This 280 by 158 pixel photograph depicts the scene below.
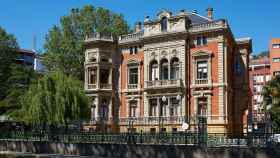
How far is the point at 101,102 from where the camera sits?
2100 inches

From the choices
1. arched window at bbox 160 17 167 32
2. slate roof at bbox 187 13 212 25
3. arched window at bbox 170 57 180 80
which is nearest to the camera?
arched window at bbox 170 57 180 80

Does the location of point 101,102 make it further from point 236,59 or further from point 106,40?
point 236,59

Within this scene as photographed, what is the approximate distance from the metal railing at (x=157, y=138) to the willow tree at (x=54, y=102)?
2.43 m

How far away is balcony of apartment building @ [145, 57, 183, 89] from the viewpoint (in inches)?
1917

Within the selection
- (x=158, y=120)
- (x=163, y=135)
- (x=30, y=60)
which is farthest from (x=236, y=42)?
(x=30, y=60)

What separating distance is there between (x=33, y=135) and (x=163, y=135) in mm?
12309

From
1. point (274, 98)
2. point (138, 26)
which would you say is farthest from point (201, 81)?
point (138, 26)

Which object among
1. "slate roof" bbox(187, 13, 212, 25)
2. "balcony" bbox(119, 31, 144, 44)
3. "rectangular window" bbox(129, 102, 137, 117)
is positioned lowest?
"rectangular window" bbox(129, 102, 137, 117)

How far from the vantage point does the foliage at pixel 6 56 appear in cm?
6229

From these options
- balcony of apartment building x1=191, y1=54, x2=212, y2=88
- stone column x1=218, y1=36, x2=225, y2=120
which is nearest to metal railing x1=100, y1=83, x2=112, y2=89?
balcony of apartment building x1=191, y1=54, x2=212, y2=88

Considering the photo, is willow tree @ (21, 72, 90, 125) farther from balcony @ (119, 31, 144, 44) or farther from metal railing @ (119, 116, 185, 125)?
balcony @ (119, 31, 144, 44)

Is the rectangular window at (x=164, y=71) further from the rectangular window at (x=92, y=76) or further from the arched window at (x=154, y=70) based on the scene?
the rectangular window at (x=92, y=76)

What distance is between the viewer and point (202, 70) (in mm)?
48500

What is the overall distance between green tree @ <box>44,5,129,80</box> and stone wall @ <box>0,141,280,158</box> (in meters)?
24.2
